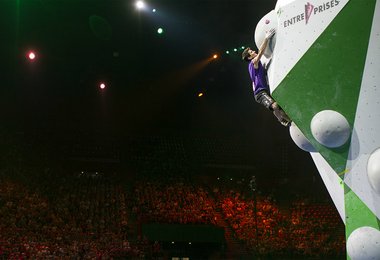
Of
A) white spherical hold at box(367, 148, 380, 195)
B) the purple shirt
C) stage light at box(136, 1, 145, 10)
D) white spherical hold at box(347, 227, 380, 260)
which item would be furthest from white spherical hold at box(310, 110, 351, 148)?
stage light at box(136, 1, 145, 10)

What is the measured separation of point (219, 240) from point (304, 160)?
883 centimetres

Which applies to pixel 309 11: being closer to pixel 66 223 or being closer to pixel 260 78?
pixel 260 78

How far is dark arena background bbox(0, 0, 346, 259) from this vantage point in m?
19.6


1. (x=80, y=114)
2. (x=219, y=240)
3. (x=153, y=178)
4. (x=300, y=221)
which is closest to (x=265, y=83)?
(x=219, y=240)

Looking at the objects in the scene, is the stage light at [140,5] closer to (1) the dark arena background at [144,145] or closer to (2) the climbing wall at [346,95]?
(1) the dark arena background at [144,145]

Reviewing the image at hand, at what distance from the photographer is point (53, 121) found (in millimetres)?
27234

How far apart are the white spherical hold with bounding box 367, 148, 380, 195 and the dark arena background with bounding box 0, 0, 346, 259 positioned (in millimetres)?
14445

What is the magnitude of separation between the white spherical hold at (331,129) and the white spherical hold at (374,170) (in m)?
0.31

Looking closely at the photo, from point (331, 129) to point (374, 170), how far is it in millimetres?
556

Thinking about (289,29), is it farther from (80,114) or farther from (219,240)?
(80,114)

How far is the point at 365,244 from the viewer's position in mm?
4602

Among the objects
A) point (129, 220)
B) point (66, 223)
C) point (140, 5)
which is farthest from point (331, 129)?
point (129, 220)

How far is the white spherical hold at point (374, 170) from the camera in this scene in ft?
14.9

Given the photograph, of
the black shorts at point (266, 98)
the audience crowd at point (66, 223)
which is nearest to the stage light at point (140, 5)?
the audience crowd at point (66, 223)
